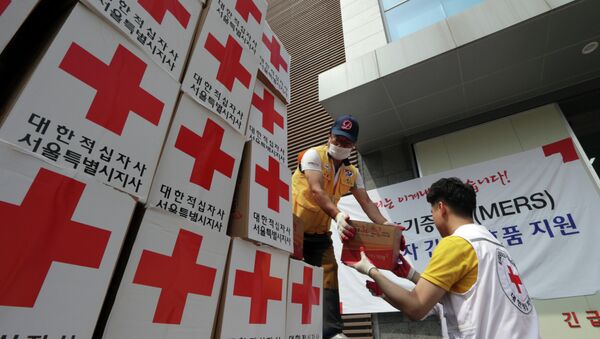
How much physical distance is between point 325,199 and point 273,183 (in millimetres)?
544

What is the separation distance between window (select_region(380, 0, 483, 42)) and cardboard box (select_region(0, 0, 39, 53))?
12.3 ft

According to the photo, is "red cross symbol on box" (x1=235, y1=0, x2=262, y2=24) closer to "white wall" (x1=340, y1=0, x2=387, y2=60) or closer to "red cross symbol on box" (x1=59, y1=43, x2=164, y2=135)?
"red cross symbol on box" (x1=59, y1=43, x2=164, y2=135)

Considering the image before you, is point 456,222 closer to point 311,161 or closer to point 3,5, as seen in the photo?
point 311,161

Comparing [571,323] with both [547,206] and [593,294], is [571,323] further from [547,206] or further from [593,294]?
[547,206]

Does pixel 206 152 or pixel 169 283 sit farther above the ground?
pixel 206 152

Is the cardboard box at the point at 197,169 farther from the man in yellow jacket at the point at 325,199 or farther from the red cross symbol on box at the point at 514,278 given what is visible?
the red cross symbol on box at the point at 514,278

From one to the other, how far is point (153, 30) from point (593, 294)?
3.68 metres

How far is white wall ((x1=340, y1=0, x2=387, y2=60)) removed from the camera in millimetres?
4301

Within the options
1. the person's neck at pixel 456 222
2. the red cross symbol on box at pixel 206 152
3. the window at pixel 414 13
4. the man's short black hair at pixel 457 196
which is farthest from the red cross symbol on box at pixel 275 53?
the window at pixel 414 13

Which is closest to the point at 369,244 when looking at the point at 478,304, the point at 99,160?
the point at 478,304

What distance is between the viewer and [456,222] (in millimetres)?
1460

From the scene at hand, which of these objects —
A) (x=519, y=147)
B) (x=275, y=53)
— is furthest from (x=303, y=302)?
(x=519, y=147)

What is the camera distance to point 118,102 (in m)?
0.65

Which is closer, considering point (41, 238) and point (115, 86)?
point (41, 238)
